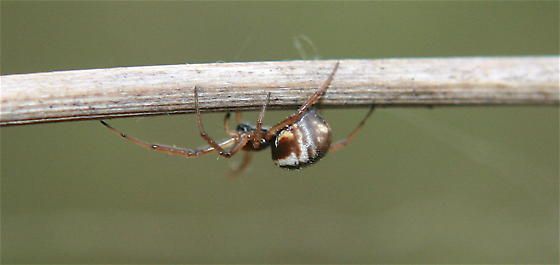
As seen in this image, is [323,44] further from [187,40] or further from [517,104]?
[517,104]

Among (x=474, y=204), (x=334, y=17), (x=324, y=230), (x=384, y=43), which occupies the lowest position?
(x=324, y=230)

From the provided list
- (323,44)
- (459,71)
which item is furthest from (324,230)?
(459,71)

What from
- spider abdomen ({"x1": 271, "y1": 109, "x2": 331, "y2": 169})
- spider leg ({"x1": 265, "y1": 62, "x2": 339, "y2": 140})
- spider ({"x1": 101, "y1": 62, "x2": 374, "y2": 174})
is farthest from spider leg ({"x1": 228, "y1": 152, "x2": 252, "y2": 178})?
spider leg ({"x1": 265, "y1": 62, "x2": 339, "y2": 140})

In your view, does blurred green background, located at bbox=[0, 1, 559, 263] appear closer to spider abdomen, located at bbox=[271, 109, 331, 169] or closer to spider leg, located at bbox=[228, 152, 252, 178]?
spider leg, located at bbox=[228, 152, 252, 178]

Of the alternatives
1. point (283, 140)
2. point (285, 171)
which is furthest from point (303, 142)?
point (285, 171)

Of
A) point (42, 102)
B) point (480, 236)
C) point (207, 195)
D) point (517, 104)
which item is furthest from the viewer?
point (207, 195)

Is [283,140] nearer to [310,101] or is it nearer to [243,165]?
[310,101]
